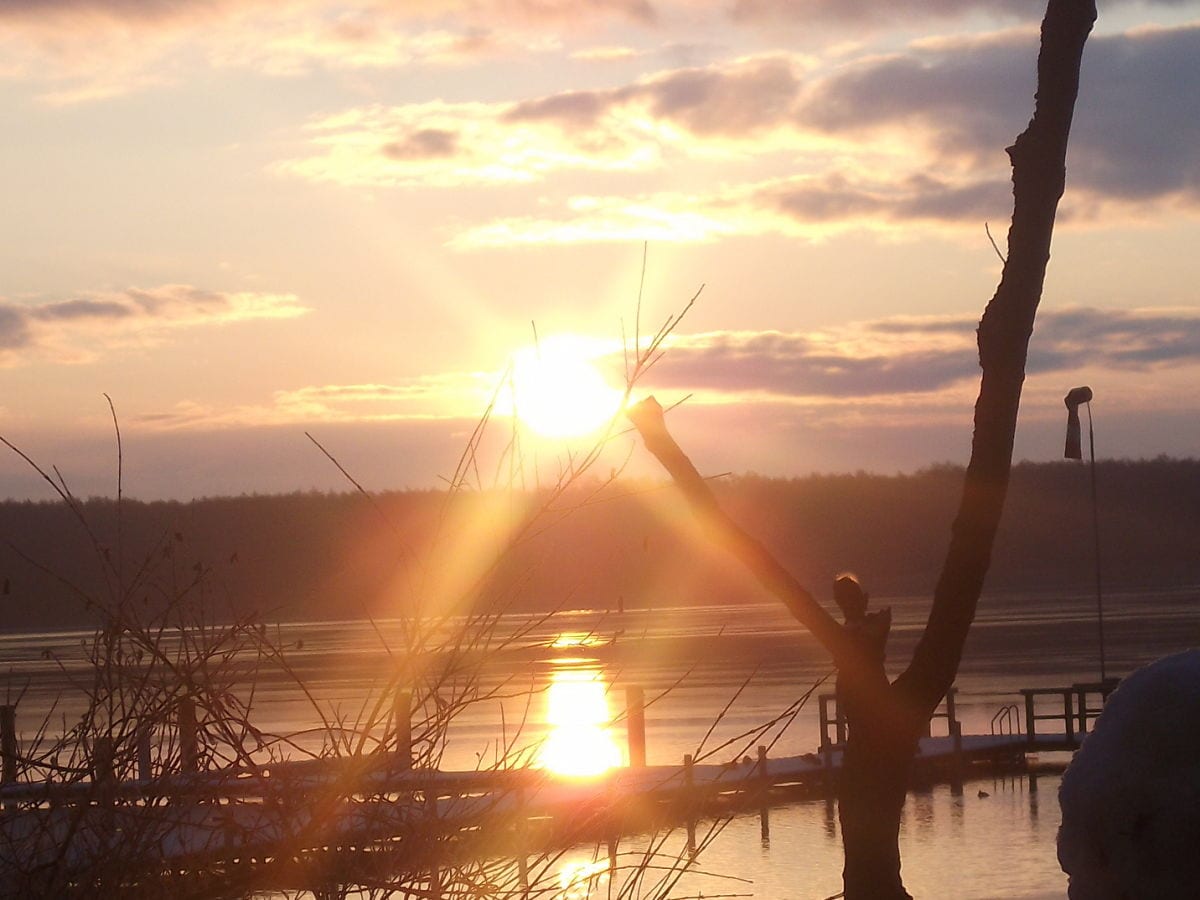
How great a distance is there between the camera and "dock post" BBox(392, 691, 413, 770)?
4.35 m

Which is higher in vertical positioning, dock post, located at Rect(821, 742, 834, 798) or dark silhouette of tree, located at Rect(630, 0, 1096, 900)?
dark silhouette of tree, located at Rect(630, 0, 1096, 900)

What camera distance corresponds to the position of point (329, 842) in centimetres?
475

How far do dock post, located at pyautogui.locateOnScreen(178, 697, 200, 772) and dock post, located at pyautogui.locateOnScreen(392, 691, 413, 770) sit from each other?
2.06ft

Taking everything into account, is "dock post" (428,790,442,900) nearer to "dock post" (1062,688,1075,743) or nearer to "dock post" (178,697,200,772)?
"dock post" (178,697,200,772)

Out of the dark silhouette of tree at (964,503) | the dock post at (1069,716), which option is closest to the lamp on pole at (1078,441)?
the dock post at (1069,716)

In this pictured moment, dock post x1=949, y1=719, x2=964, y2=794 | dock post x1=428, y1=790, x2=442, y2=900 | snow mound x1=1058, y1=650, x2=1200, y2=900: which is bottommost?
dock post x1=949, y1=719, x2=964, y2=794

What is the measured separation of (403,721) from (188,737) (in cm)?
93

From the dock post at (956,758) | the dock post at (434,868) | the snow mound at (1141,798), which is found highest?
the snow mound at (1141,798)

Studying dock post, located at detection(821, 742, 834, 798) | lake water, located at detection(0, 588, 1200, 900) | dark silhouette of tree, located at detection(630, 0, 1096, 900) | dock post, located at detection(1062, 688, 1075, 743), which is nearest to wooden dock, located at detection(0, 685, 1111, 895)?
lake water, located at detection(0, 588, 1200, 900)

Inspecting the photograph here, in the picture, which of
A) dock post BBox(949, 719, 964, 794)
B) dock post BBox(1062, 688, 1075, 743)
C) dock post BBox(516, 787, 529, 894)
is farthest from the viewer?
dock post BBox(1062, 688, 1075, 743)

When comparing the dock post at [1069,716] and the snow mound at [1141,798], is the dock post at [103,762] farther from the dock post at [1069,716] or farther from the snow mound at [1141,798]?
the dock post at [1069,716]

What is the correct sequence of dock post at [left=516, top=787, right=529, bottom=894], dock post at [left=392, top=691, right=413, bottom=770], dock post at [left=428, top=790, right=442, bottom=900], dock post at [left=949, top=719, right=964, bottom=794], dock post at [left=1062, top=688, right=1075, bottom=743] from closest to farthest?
dock post at [left=392, top=691, right=413, bottom=770] < dock post at [left=428, top=790, right=442, bottom=900] < dock post at [left=516, top=787, right=529, bottom=894] < dock post at [left=949, top=719, right=964, bottom=794] < dock post at [left=1062, top=688, right=1075, bottom=743]

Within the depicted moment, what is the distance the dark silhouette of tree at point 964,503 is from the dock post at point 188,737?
1.58 meters

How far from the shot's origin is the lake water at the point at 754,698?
708cm
